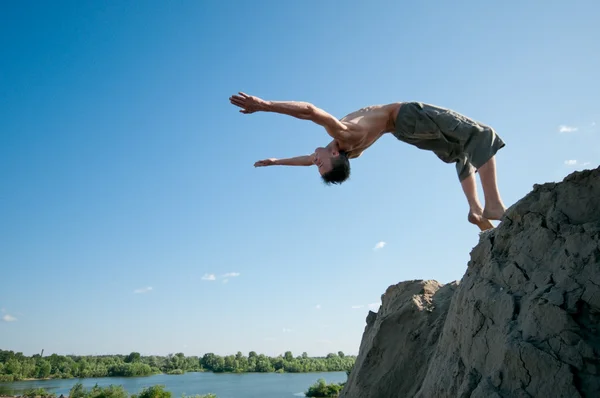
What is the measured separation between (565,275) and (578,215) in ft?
1.73

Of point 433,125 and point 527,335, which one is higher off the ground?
point 433,125

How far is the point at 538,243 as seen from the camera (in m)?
2.83

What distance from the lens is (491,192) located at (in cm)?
440

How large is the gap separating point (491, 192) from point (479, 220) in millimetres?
329

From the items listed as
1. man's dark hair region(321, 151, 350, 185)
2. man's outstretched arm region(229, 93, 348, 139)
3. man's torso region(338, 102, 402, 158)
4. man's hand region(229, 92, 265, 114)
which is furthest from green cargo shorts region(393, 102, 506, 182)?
man's hand region(229, 92, 265, 114)

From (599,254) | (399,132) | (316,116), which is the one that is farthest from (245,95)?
(599,254)

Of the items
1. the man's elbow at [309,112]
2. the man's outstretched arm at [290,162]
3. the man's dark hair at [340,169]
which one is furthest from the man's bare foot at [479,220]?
the man's elbow at [309,112]

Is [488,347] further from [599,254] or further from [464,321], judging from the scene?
[599,254]

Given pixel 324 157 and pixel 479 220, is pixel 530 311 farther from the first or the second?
pixel 324 157

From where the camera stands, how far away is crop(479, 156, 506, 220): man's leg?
430cm

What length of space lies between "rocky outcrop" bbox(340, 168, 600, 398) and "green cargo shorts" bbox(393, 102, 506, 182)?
4.69 feet

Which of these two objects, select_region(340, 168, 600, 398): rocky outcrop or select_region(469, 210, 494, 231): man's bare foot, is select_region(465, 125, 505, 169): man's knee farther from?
select_region(340, 168, 600, 398): rocky outcrop

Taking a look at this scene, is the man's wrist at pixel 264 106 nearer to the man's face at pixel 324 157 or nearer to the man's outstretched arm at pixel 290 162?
the man's face at pixel 324 157

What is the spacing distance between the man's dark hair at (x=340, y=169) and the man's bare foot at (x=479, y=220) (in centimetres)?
146
